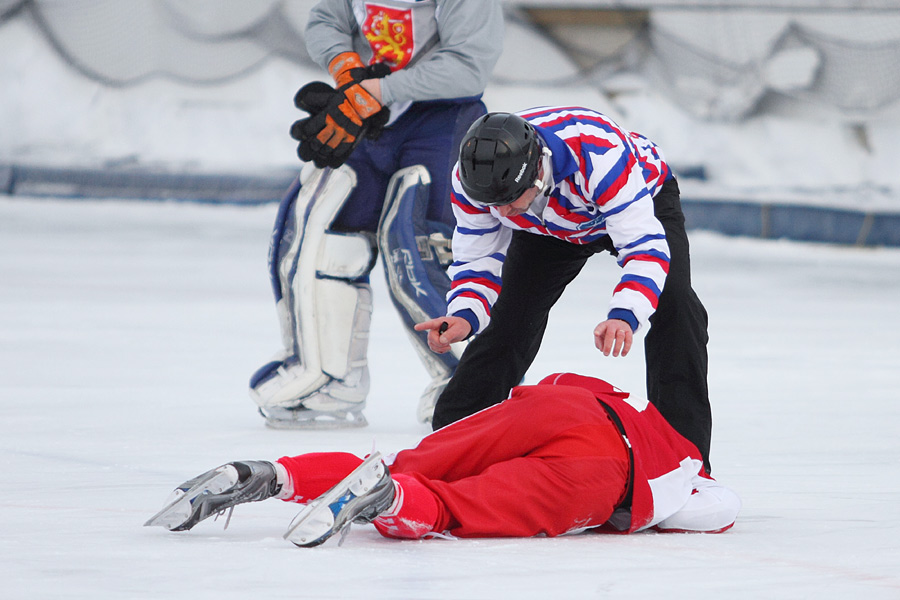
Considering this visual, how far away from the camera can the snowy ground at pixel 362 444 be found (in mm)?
1759

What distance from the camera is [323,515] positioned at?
185 centimetres

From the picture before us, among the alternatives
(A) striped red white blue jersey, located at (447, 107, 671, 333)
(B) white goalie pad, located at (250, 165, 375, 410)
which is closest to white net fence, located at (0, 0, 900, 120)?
(B) white goalie pad, located at (250, 165, 375, 410)

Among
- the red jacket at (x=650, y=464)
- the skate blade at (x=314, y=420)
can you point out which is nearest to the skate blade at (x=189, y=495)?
the red jacket at (x=650, y=464)

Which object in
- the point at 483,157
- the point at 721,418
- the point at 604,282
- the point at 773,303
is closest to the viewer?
the point at 483,157

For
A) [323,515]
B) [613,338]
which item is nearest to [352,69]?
[613,338]

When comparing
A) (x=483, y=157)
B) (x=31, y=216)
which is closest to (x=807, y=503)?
(x=483, y=157)

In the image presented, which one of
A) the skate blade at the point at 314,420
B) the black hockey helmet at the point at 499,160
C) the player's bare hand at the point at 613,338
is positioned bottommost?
the skate blade at the point at 314,420

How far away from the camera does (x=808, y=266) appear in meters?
8.92

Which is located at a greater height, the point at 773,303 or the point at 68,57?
the point at 773,303

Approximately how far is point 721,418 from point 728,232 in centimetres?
719

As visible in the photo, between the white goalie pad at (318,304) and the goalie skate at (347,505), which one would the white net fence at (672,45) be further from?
the goalie skate at (347,505)

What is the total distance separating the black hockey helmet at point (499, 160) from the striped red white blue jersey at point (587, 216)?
10 cm

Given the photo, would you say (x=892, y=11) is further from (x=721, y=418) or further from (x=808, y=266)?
(x=721, y=418)

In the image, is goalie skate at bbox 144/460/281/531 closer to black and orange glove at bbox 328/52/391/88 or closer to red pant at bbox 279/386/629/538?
red pant at bbox 279/386/629/538
